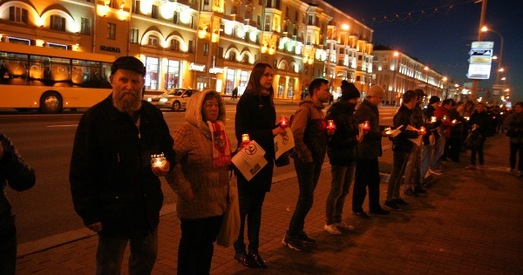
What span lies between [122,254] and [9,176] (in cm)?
97

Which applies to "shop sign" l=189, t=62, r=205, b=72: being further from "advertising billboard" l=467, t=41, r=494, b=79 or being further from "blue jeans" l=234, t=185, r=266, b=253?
"blue jeans" l=234, t=185, r=266, b=253

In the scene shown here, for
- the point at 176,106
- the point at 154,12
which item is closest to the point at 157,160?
the point at 176,106

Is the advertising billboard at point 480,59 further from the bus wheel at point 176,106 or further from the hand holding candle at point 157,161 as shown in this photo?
the hand holding candle at point 157,161

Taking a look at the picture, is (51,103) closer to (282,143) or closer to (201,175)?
(282,143)

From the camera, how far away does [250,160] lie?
3.94 m

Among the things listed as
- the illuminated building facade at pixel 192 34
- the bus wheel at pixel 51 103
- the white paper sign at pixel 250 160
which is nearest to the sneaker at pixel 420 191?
the white paper sign at pixel 250 160

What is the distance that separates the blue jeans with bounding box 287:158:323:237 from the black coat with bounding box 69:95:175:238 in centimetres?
242

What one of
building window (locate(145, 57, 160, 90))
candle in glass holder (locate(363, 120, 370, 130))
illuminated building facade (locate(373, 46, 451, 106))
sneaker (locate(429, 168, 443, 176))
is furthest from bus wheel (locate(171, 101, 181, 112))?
illuminated building facade (locate(373, 46, 451, 106))

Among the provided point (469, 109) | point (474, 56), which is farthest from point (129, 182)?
point (474, 56)

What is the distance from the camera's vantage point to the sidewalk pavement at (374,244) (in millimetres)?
4543

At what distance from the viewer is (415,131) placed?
734cm

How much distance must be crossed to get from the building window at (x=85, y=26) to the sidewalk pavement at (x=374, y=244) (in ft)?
115

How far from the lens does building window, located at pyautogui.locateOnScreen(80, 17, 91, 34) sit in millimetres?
37688

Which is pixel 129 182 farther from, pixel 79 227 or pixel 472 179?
pixel 472 179
